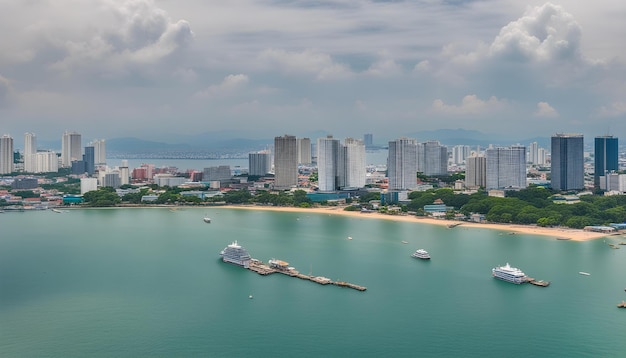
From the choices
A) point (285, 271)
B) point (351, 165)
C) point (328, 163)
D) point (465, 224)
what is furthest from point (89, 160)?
point (285, 271)

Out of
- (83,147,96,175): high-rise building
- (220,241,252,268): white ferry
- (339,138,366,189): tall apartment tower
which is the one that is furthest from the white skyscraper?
(83,147,96,175): high-rise building

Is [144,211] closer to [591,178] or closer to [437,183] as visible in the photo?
[437,183]

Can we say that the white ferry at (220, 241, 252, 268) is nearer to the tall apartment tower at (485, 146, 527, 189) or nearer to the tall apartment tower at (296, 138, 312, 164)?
the tall apartment tower at (485, 146, 527, 189)

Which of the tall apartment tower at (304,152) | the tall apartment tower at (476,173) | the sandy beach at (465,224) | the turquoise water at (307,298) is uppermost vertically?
the tall apartment tower at (304,152)

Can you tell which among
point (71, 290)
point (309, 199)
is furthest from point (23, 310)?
point (309, 199)

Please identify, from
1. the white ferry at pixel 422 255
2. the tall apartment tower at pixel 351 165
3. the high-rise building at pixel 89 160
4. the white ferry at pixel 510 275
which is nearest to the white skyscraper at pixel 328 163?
the tall apartment tower at pixel 351 165

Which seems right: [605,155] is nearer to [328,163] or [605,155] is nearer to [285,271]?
[328,163]

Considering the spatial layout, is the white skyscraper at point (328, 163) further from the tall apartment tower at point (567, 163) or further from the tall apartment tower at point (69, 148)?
the tall apartment tower at point (69, 148)
